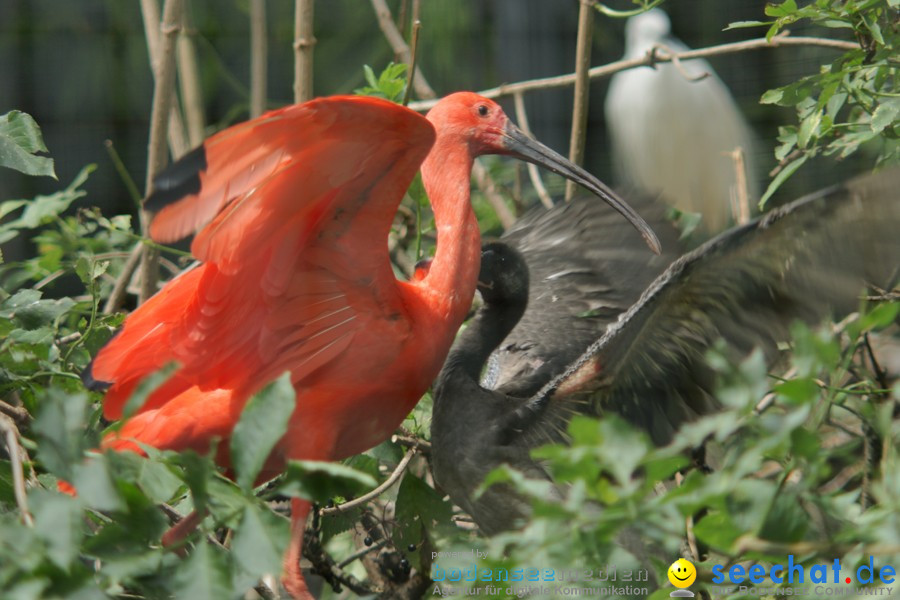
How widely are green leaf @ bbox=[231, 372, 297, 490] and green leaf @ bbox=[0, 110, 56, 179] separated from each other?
2.34ft

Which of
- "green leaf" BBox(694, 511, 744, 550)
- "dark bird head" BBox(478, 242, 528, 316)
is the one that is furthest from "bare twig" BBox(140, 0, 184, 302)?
"green leaf" BBox(694, 511, 744, 550)

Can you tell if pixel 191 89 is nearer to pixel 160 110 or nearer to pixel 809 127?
pixel 160 110

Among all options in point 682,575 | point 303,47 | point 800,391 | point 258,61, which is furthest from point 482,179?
point 800,391

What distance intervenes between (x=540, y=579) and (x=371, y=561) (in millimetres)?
1051

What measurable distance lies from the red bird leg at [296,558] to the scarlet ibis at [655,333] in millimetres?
286

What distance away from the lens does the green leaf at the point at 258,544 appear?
925 millimetres

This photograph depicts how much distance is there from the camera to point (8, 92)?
167 inches

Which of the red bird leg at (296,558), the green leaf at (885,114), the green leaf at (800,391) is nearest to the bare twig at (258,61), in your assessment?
the red bird leg at (296,558)

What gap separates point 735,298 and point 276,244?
73cm

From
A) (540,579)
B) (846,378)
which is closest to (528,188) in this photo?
(846,378)

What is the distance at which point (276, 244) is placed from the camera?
171cm

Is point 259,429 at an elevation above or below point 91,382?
above

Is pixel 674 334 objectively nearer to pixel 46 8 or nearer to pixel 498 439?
pixel 498 439

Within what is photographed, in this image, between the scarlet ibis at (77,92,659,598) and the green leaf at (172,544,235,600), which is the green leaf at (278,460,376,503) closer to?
the green leaf at (172,544,235,600)
